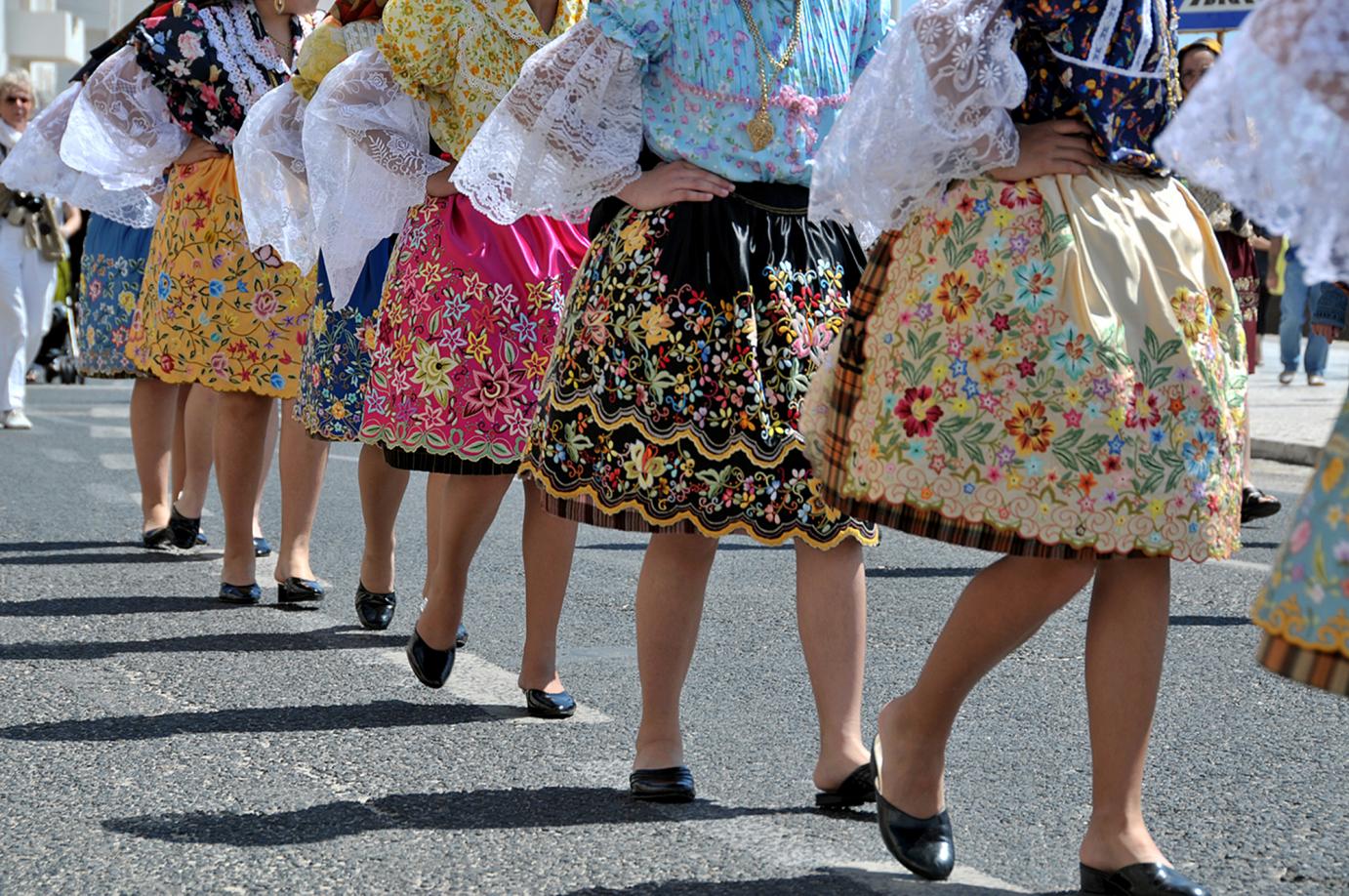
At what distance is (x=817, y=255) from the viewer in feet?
12.5

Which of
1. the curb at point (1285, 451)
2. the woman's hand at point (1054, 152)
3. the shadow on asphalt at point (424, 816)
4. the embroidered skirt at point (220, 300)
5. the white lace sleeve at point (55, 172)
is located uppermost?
the woman's hand at point (1054, 152)

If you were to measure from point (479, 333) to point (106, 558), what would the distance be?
2.86 m

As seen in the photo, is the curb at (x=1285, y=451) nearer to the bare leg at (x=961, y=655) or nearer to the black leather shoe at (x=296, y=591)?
the black leather shoe at (x=296, y=591)

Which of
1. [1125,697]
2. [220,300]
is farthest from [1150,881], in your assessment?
[220,300]

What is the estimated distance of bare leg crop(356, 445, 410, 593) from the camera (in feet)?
18.3

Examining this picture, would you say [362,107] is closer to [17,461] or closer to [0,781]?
[0,781]

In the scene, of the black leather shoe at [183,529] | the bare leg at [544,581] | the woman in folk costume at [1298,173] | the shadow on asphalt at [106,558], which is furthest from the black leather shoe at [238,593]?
the woman in folk costume at [1298,173]

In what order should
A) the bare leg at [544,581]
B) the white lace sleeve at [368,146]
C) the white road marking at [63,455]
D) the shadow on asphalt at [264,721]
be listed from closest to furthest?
the shadow on asphalt at [264,721] < the bare leg at [544,581] < the white lace sleeve at [368,146] < the white road marking at [63,455]

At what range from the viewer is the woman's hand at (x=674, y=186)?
12.3ft

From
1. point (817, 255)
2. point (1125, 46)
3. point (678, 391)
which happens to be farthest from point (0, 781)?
point (1125, 46)

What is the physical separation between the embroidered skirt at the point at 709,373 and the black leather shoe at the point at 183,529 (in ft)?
12.1

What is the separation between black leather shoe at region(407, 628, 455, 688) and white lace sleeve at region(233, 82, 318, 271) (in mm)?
1271

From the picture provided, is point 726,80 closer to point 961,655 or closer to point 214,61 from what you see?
point 961,655

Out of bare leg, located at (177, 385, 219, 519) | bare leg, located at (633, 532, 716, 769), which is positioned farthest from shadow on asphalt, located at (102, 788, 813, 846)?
bare leg, located at (177, 385, 219, 519)
